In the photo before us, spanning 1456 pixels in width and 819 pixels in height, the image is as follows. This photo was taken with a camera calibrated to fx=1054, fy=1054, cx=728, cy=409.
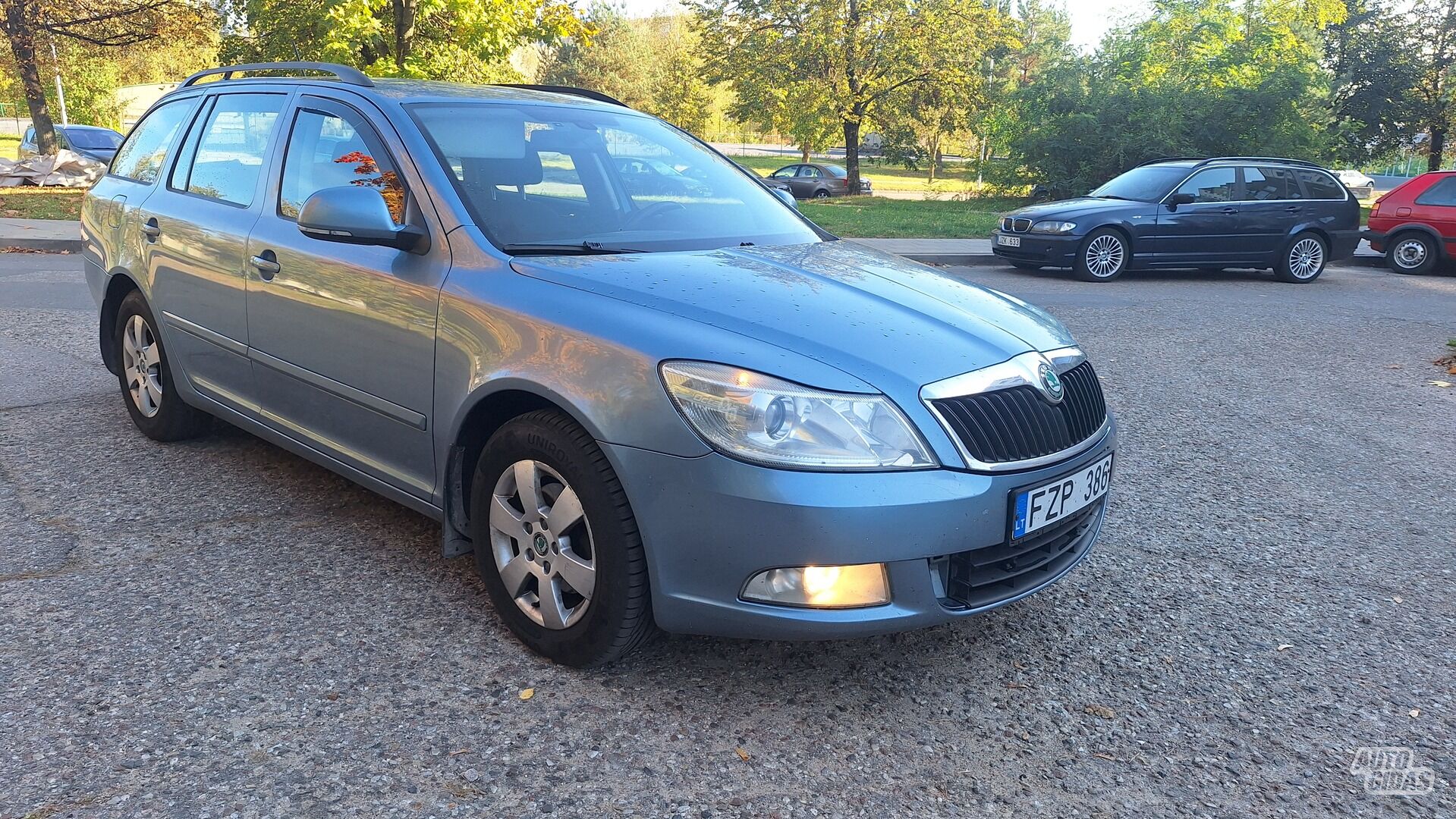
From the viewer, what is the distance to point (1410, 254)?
1529 centimetres

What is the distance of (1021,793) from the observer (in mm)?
2430

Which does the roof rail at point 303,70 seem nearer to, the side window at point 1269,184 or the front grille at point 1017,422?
the front grille at point 1017,422

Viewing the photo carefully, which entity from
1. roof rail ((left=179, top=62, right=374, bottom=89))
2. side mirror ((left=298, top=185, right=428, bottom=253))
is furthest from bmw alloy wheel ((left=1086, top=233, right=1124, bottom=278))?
side mirror ((left=298, top=185, right=428, bottom=253))

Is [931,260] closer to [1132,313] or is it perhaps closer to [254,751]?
[1132,313]

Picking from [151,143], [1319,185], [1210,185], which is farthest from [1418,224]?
[151,143]

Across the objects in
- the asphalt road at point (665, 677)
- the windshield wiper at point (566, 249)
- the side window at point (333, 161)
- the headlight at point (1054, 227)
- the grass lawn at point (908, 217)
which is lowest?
the asphalt road at point (665, 677)

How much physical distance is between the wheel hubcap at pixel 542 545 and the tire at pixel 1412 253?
16198 mm

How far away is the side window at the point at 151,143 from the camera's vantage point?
15.3 feet

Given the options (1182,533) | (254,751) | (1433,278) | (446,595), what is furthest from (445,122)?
(1433,278)

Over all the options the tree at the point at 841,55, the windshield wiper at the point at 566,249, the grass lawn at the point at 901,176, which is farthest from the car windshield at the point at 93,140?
the windshield wiper at the point at 566,249

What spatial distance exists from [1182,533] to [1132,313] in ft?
21.5

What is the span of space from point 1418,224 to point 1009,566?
15568 millimetres

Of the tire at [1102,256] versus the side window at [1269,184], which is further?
the side window at [1269,184]

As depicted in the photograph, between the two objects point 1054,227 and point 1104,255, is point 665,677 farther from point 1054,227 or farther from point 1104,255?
point 1104,255
